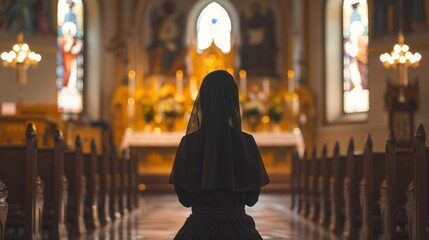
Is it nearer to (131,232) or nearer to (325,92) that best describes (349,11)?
(325,92)

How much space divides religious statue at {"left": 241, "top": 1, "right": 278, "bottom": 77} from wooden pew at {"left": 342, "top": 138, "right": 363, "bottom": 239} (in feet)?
42.1

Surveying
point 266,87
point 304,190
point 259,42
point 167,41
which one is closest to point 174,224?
point 304,190

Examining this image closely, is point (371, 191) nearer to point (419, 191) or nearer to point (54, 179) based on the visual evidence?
point (419, 191)

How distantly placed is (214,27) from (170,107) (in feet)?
12.6

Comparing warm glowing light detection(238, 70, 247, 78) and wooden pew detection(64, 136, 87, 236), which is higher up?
warm glowing light detection(238, 70, 247, 78)

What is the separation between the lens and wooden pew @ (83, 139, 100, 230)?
11039 mm

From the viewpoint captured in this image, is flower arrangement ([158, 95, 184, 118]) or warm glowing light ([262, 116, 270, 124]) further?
warm glowing light ([262, 116, 270, 124])

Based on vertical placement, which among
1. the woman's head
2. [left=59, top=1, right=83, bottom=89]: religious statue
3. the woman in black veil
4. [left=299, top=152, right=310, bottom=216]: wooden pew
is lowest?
[left=299, top=152, right=310, bottom=216]: wooden pew

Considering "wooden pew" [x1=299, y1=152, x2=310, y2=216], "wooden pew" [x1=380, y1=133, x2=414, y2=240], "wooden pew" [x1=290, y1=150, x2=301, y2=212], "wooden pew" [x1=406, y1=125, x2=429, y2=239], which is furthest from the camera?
"wooden pew" [x1=290, y1=150, x2=301, y2=212]

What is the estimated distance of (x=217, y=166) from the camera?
489 cm

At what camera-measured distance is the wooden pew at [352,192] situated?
32.3ft

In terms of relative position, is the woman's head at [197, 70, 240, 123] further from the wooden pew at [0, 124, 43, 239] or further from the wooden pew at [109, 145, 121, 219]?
the wooden pew at [109, 145, 121, 219]

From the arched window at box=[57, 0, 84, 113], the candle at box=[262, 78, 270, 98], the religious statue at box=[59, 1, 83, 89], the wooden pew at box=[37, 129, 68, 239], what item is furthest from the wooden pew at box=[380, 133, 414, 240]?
the religious statue at box=[59, 1, 83, 89]

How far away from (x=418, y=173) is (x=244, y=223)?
2.90 metres
